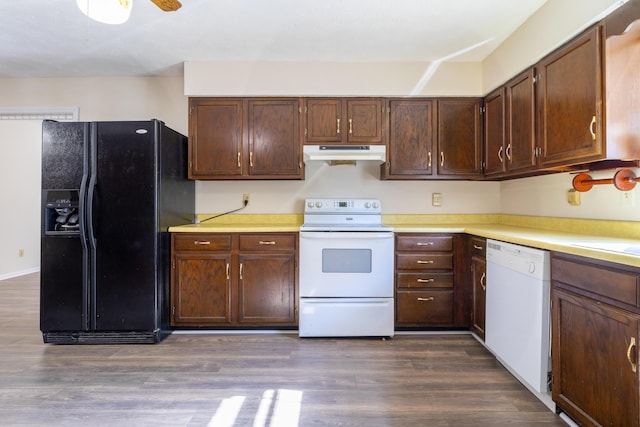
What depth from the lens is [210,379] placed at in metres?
2.01

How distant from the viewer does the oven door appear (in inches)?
104

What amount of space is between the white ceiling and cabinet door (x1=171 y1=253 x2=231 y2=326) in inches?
68.2

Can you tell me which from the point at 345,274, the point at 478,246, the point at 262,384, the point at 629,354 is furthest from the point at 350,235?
the point at 629,354

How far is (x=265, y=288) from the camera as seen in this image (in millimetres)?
2707

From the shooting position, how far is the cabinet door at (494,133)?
262 centimetres

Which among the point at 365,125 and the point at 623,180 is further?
the point at 365,125

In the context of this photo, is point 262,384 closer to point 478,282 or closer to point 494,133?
point 478,282

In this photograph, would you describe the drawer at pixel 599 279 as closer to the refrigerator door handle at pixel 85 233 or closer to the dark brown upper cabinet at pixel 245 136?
the dark brown upper cabinet at pixel 245 136

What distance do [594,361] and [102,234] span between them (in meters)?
3.05

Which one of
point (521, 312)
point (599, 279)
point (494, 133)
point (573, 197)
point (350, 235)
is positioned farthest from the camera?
point (494, 133)

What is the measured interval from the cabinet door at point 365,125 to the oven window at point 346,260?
1002 mm

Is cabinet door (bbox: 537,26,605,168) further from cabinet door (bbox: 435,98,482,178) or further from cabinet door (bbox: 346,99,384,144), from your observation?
cabinet door (bbox: 346,99,384,144)

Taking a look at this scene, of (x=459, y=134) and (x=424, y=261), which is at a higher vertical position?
(x=459, y=134)


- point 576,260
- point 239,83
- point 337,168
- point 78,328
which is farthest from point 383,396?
point 239,83
